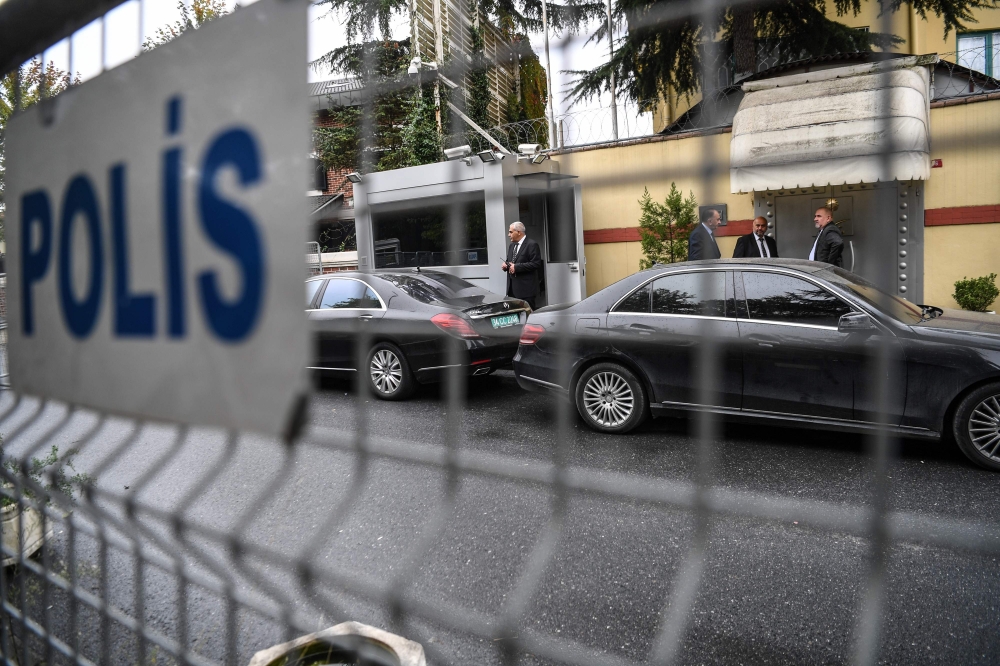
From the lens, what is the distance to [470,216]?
0.77 meters

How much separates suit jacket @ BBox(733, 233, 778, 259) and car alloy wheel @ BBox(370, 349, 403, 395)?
681 mm

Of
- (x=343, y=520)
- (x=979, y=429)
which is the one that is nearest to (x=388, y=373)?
(x=343, y=520)

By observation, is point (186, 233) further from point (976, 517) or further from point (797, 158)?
point (976, 517)

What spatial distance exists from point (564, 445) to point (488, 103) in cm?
41

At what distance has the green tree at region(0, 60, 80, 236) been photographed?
1.02 meters

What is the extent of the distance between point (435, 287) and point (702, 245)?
388 millimetres

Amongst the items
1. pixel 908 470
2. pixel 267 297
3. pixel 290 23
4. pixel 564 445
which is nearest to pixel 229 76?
pixel 290 23

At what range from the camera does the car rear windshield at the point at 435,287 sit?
2.89 feet

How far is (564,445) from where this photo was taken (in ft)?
2.04

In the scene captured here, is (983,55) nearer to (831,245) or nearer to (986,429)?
(831,245)

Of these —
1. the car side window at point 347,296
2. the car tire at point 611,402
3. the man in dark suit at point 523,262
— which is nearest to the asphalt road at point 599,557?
the car tire at point 611,402

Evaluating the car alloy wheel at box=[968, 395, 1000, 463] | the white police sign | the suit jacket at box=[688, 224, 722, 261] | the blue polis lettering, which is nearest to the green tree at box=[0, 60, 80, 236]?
the white police sign

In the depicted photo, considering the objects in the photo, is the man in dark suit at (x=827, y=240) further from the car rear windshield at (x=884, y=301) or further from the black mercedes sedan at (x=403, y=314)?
the black mercedes sedan at (x=403, y=314)

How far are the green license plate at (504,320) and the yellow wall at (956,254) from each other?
0.41 meters
